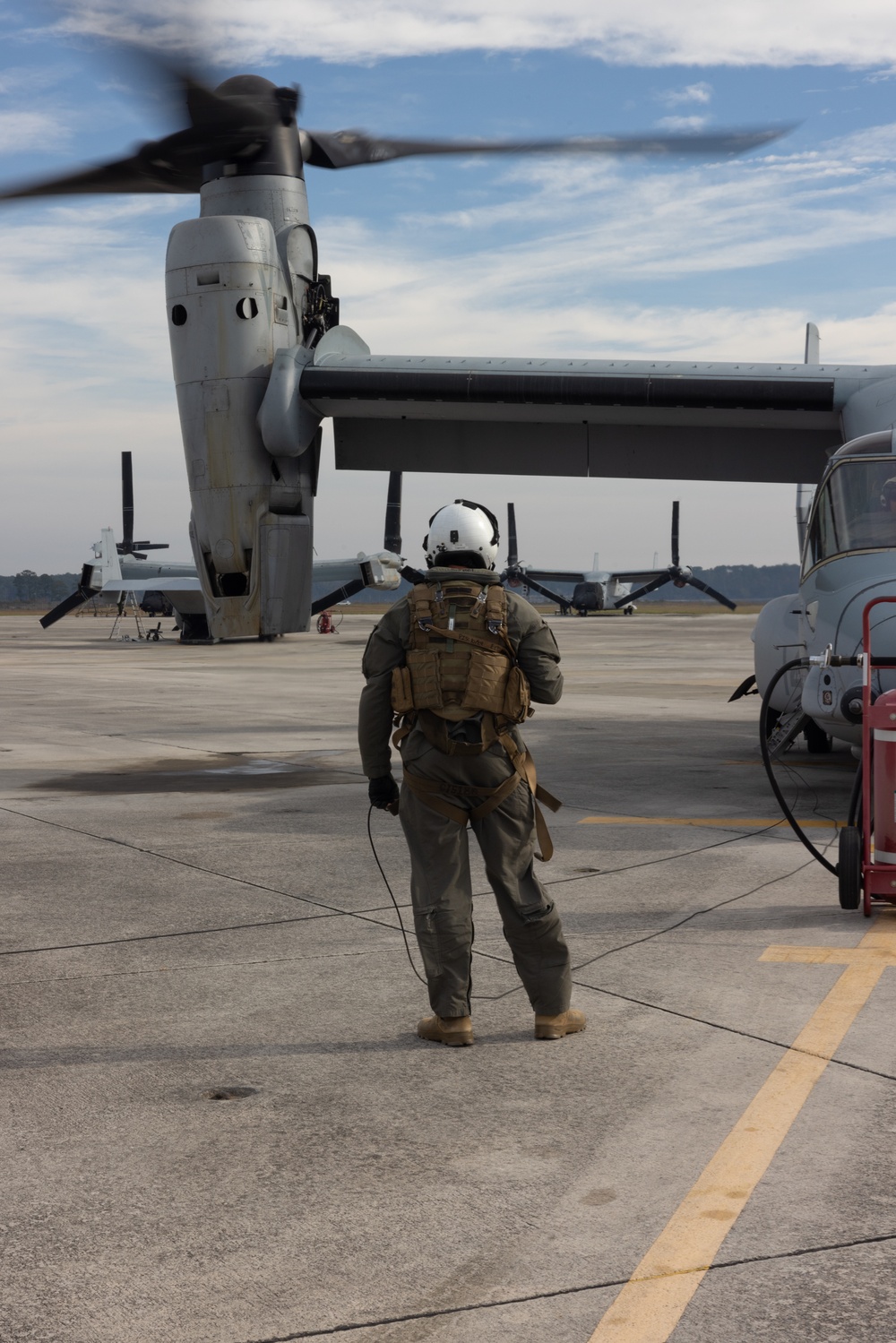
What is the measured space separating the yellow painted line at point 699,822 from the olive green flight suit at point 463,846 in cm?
438

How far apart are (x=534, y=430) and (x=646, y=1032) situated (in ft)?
59.0

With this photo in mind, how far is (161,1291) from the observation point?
2.84 meters

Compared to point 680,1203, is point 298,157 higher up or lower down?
higher up

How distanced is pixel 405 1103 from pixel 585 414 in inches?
653

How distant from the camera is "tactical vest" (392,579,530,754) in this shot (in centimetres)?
465

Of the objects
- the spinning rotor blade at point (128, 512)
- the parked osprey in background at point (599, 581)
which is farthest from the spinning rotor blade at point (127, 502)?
the parked osprey in background at point (599, 581)

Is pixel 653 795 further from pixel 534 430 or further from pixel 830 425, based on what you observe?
pixel 534 430

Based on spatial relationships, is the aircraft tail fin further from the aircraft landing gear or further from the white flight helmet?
the white flight helmet

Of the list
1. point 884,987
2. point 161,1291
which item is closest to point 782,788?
point 884,987

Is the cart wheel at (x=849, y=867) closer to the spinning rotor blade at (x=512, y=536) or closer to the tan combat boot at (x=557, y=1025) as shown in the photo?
the tan combat boot at (x=557, y=1025)

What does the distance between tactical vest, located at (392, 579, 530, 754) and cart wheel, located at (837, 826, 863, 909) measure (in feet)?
7.88

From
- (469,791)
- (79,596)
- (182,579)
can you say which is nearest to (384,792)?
(469,791)

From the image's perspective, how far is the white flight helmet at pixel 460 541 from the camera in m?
4.80

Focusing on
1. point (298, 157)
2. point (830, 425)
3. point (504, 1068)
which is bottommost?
point (504, 1068)
